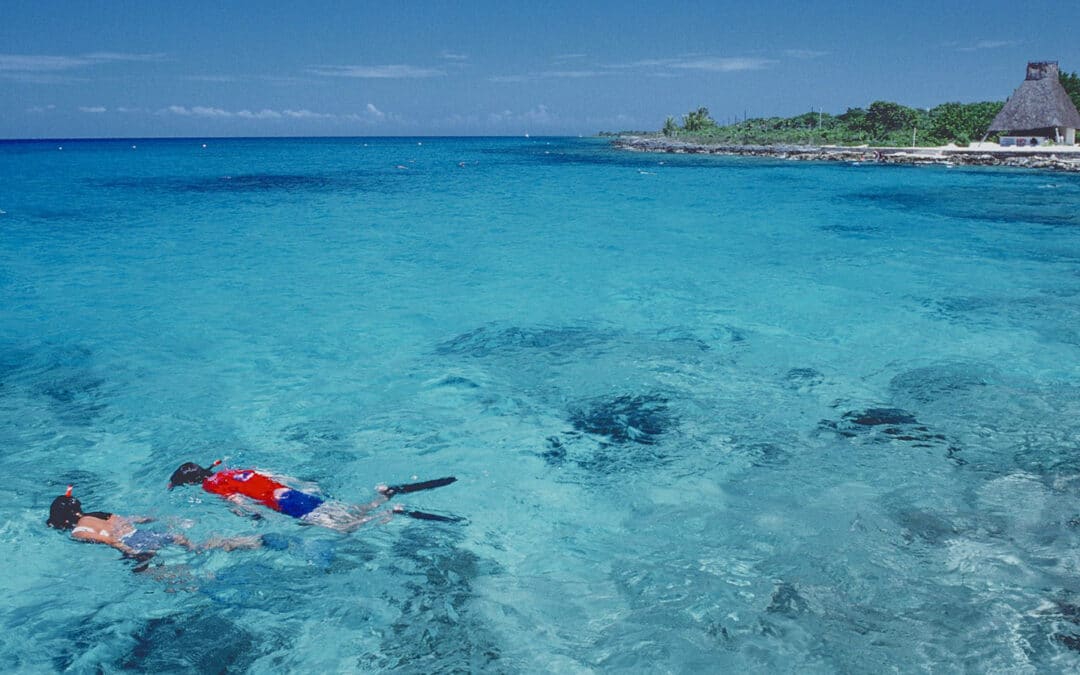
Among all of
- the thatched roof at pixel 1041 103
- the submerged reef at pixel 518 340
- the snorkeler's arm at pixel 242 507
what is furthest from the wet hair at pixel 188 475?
the thatched roof at pixel 1041 103

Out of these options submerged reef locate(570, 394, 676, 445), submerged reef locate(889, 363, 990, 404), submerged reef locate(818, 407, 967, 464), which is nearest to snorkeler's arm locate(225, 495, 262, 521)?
submerged reef locate(570, 394, 676, 445)

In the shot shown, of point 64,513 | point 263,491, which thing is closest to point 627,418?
point 263,491

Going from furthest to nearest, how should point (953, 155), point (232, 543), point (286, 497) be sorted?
1. point (953, 155)
2. point (286, 497)
3. point (232, 543)

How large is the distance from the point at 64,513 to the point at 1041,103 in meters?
72.3

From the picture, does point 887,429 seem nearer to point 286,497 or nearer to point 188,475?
point 286,497

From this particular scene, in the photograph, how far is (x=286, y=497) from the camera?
691 centimetres

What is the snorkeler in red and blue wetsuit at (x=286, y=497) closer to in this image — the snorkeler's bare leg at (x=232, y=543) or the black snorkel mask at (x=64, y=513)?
the snorkeler's bare leg at (x=232, y=543)

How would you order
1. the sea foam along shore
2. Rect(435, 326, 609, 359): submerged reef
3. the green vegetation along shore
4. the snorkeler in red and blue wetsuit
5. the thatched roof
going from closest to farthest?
1. the snorkeler in red and blue wetsuit
2. Rect(435, 326, 609, 359): submerged reef
3. the sea foam along shore
4. the thatched roof
5. the green vegetation along shore

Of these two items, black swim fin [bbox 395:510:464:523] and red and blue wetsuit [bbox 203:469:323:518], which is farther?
black swim fin [bbox 395:510:464:523]

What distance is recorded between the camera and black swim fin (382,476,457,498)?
744 centimetres

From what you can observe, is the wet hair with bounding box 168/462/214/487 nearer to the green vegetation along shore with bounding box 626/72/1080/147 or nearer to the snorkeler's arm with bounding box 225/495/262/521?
the snorkeler's arm with bounding box 225/495/262/521

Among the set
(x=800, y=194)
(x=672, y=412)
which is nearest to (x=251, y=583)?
(x=672, y=412)

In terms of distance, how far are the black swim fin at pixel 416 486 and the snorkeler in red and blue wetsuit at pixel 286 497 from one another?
1cm

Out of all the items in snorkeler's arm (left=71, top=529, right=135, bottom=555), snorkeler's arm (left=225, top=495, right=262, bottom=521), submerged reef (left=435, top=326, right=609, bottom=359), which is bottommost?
snorkeler's arm (left=71, top=529, right=135, bottom=555)
